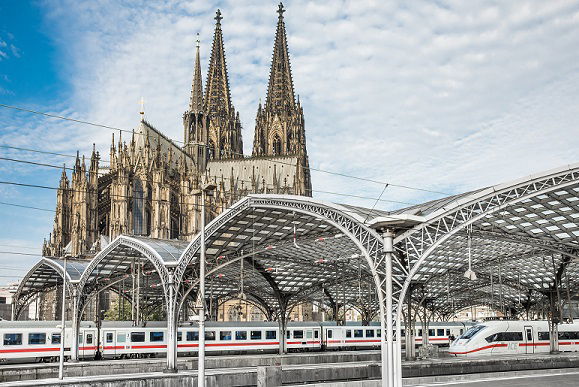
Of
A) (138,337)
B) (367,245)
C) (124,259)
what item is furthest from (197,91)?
(367,245)

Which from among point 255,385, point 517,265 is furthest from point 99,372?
point 517,265

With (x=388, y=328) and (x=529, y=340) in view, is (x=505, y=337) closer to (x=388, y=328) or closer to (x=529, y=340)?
(x=529, y=340)

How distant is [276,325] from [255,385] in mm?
25581

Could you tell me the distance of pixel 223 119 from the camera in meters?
119

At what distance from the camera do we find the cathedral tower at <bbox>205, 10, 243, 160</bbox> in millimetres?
118000

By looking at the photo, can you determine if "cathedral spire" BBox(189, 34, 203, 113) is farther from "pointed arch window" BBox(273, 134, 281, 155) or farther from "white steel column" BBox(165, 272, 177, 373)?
"white steel column" BBox(165, 272, 177, 373)

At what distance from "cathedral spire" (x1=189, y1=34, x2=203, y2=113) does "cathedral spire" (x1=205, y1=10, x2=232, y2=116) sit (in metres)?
1.73

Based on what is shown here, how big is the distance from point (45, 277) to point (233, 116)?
69.0 meters

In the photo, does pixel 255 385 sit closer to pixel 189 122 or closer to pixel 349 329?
pixel 349 329

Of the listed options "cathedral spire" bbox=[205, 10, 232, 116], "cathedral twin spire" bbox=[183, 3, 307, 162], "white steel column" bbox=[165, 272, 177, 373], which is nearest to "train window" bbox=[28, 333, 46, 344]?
"white steel column" bbox=[165, 272, 177, 373]

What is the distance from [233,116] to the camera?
122 m

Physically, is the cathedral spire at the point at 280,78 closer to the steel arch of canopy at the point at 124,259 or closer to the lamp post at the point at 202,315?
the steel arch of canopy at the point at 124,259

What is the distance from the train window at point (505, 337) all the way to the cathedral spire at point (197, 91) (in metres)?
81.9

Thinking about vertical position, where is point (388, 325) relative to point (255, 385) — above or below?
above
